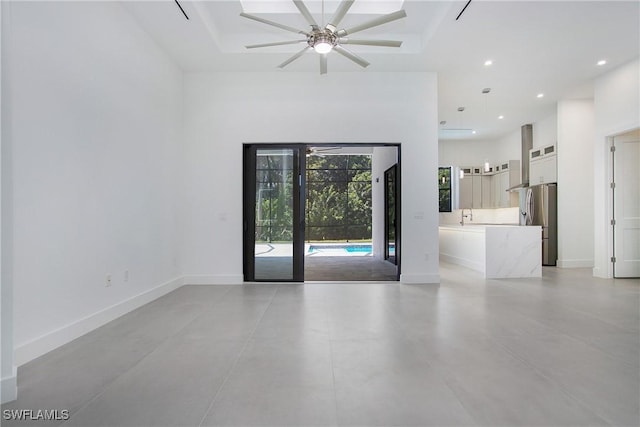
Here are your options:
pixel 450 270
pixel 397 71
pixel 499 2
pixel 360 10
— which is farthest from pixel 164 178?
pixel 450 270

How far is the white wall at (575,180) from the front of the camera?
6602 mm

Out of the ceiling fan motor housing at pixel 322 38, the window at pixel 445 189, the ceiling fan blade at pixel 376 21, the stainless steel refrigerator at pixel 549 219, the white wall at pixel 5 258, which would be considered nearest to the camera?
the white wall at pixel 5 258

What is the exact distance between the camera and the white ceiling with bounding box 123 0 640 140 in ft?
11.9

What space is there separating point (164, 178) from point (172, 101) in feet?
4.01

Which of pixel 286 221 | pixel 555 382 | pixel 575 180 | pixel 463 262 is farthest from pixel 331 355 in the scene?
pixel 575 180

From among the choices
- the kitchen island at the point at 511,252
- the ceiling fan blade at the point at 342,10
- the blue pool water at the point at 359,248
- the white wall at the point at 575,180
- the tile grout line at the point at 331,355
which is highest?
the ceiling fan blade at the point at 342,10

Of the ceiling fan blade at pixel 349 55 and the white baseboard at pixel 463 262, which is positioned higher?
the ceiling fan blade at pixel 349 55

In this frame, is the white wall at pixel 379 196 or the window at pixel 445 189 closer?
the white wall at pixel 379 196

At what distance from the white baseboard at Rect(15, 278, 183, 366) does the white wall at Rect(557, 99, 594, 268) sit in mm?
7869

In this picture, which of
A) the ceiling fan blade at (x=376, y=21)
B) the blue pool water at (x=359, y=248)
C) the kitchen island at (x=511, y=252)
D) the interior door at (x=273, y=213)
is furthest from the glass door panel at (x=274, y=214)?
the blue pool water at (x=359, y=248)

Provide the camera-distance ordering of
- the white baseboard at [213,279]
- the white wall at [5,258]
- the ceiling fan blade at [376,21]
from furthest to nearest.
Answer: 1. the white baseboard at [213,279]
2. the ceiling fan blade at [376,21]
3. the white wall at [5,258]

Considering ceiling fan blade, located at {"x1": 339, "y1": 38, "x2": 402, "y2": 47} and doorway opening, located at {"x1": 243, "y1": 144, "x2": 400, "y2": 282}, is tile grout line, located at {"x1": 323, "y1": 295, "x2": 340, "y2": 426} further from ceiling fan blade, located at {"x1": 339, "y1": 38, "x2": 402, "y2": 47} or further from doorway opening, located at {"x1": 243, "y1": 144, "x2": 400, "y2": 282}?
ceiling fan blade, located at {"x1": 339, "y1": 38, "x2": 402, "y2": 47}

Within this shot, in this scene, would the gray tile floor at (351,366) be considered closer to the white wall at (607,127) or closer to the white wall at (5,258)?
the white wall at (5,258)

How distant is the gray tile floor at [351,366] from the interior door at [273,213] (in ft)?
4.22
